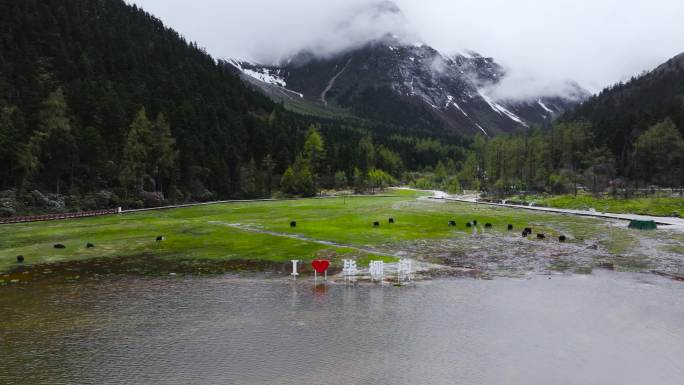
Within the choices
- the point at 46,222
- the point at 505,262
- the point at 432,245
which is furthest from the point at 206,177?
the point at 505,262

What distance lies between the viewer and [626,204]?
129500mm

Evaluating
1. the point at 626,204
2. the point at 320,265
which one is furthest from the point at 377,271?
the point at 626,204

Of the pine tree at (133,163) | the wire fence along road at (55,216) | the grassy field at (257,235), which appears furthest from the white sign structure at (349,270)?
the pine tree at (133,163)

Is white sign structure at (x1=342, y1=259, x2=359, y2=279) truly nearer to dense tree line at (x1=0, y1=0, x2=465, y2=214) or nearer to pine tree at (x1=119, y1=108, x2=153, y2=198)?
dense tree line at (x1=0, y1=0, x2=465, y2=214)

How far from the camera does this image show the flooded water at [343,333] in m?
24.9

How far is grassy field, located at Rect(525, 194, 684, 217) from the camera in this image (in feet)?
379

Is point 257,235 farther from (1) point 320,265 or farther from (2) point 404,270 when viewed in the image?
(2) point 404,270

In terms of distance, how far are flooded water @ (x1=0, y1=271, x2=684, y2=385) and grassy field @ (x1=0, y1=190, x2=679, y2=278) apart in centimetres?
1748

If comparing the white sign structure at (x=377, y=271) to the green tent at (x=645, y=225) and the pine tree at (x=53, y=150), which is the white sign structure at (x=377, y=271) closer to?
the green tent at (x=645, y=225)

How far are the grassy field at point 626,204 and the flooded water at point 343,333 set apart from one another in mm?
82460

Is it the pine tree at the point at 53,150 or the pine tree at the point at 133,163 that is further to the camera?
the pine tree at the point at 133,163

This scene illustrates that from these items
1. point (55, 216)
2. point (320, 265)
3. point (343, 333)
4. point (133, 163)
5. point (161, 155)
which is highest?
point (161, 155)

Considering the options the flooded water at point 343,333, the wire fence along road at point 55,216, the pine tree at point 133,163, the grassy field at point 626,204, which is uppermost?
the pine tree at point 133,163

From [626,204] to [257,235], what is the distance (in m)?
102
